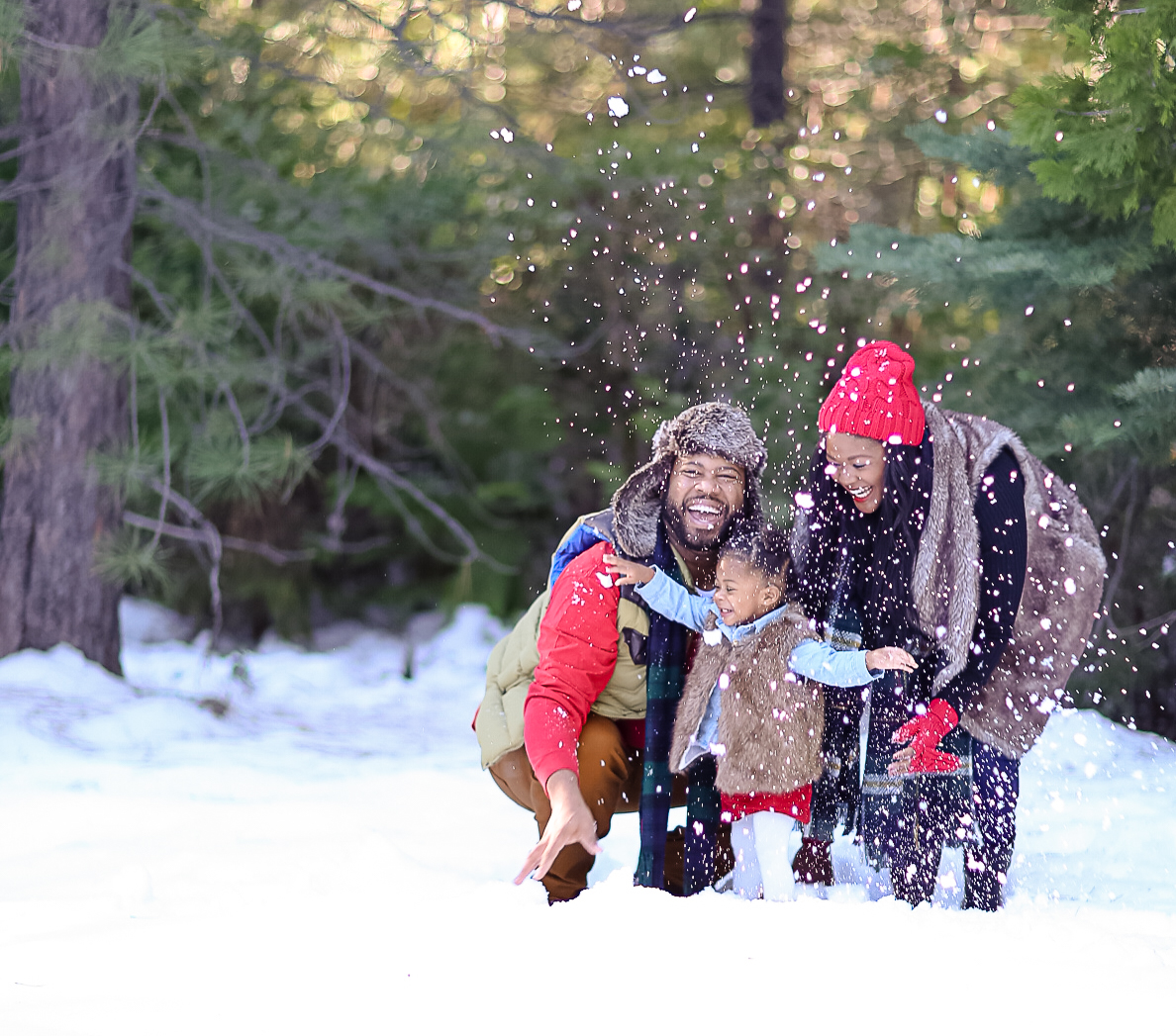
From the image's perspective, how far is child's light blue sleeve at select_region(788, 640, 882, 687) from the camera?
2893 mm

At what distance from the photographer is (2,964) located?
2559mm

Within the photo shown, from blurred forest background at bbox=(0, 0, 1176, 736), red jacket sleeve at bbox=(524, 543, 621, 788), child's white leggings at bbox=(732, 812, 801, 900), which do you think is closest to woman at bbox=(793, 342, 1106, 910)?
child's white leggings at bbox=(732, 812, 801, 900)

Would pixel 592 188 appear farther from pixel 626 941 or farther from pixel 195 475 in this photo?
pixel 626 941

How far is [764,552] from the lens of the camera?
3014 mm

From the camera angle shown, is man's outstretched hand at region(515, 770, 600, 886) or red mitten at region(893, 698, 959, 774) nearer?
man's outstretched hand at region(515, 770, 600, 886)

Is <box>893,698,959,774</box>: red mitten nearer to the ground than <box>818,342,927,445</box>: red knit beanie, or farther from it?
nearer to the ground

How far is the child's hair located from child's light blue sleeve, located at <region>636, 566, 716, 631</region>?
0.15m

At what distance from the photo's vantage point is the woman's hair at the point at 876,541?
9.89 feet

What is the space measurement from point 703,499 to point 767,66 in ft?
22.3

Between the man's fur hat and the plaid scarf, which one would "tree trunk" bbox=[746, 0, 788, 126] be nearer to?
the man's fur hat

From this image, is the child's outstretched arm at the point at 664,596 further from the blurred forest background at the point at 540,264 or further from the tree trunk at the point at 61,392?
the tree trunk at the point at 61,392

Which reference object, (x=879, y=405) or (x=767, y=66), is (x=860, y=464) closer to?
(x=879, y=405)

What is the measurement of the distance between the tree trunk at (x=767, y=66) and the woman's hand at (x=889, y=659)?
22.8ft

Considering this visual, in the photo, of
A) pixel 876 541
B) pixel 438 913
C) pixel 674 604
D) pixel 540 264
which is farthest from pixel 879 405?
pixel 540 264
